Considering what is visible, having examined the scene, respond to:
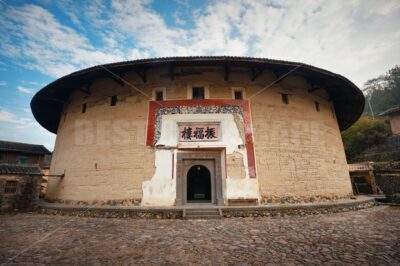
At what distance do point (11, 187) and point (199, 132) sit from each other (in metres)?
8.40

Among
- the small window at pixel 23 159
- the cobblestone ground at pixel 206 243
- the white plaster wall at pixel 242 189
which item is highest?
the small window at pixel 23 159

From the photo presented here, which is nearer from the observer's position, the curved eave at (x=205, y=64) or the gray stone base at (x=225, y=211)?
the gray stone base at (x=225, y=211)

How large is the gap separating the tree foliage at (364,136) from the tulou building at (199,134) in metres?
15.0

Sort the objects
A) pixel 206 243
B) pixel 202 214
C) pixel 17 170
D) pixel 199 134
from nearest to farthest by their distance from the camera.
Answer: pixel 206 243 < pixel 202 214 < pixel 199 134 < pixel 17 170

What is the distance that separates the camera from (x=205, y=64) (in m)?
8.88

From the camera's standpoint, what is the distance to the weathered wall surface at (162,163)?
831cm

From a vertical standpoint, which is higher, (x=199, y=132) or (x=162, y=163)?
(x=199, y=132)

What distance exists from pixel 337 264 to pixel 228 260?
1584 mm

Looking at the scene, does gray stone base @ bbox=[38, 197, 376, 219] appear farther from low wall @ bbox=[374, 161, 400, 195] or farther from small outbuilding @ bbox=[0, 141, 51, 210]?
low wall @ bbox=[374, 161, 400, 195]

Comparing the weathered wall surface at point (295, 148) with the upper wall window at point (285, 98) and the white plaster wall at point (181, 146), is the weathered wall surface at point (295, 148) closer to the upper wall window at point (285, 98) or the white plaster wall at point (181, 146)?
the upper wall window at point (285, 98)

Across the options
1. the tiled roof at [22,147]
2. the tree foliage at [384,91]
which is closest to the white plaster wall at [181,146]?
the tiled roof at [22,147]

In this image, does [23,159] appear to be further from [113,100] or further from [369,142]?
[369,142]

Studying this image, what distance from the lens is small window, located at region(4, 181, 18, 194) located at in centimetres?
881

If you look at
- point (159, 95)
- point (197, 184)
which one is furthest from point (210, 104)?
point (197, 184)
